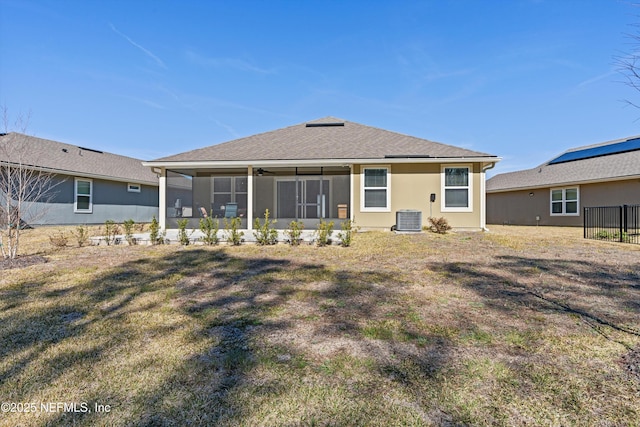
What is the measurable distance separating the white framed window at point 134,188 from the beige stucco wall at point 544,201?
23.2 meters

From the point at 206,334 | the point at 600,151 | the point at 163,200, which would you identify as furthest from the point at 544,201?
the point at 206,334

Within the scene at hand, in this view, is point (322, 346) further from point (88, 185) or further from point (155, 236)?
A: point (88, 185)

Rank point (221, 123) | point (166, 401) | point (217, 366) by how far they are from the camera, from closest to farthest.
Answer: point (166, 401) < point (217, 366) < point (221, 123)

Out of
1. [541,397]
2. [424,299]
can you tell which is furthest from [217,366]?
[424,299]

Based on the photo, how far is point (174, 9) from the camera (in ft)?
34.4

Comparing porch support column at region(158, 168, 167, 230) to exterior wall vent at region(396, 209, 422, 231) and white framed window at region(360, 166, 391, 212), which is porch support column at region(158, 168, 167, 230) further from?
exterior wall vent at region(396, 209, 422, 231)

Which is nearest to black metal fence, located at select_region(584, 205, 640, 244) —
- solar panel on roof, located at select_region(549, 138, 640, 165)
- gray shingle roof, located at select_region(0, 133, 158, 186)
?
solar panel on roof, located at select_region(549, 138, 640, 165)

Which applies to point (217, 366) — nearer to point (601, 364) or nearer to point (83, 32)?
point (601, 364)

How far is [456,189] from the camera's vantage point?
434 inches

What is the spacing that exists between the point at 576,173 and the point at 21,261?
23.0 m

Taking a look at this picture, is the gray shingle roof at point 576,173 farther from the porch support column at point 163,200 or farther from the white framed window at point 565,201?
the porch support column at point 163,200

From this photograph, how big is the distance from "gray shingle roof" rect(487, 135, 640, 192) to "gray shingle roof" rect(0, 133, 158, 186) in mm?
22878

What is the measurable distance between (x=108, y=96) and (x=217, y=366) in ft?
52.0

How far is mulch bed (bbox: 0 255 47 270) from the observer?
6.00 meters
